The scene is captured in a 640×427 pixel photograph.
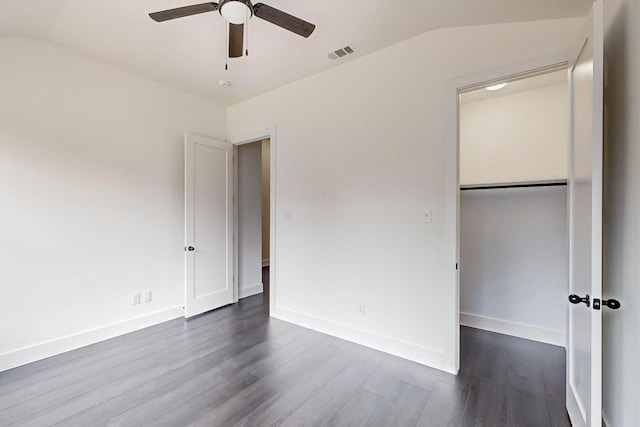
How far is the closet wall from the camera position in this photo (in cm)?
279

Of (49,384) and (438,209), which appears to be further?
(438,209)

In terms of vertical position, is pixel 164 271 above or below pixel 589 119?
below

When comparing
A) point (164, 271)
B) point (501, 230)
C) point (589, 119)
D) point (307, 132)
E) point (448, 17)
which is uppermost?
point (448, 17)

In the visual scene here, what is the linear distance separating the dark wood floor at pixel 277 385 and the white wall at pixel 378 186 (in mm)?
373

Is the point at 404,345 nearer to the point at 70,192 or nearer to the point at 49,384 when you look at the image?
the point at 49,384

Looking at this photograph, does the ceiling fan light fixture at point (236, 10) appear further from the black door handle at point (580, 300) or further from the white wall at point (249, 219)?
the white wall at point (249, 219)

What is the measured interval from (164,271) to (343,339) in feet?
7.63

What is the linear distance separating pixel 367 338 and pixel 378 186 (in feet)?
4.97

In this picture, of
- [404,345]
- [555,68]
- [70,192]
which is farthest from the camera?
[70,192]

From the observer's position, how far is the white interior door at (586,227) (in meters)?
1.29

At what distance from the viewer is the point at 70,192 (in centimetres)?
269

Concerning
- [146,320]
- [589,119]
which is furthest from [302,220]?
[589,119]

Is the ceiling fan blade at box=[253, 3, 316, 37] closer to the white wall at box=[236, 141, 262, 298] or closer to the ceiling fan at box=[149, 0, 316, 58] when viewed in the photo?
the ceiling fan at box=[149, 0, 316, 58]

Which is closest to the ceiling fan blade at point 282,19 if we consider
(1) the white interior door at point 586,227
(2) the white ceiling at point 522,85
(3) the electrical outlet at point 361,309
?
(1) the white interior door at point 586,227
